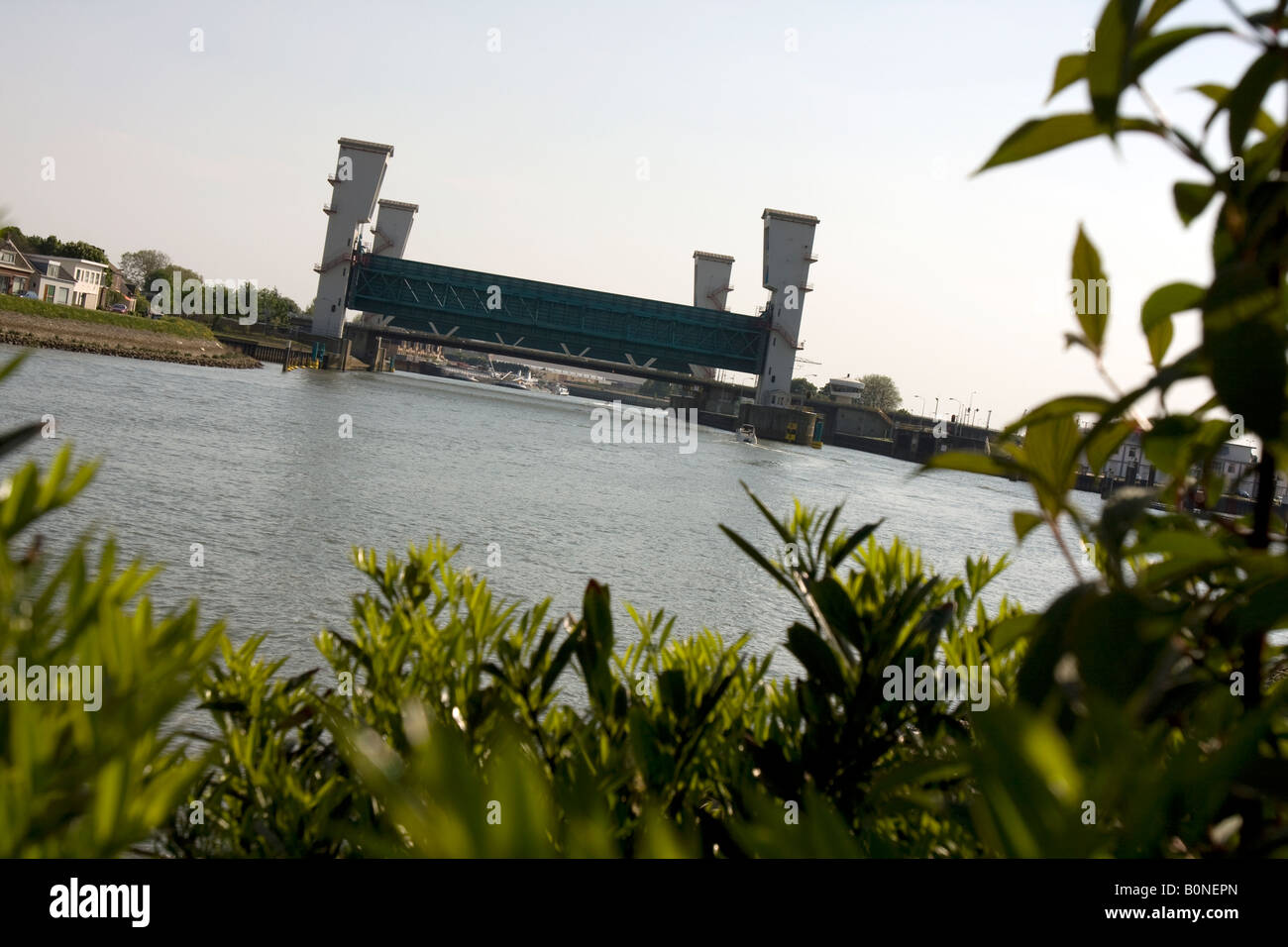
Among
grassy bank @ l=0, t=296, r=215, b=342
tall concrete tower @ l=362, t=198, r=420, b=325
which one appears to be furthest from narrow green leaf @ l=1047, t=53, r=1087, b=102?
tall concrete tower @ l=362, t=198, r=420, b=325

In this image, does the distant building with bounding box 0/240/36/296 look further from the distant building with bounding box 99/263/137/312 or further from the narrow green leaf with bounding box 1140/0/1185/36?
the narrow green leaf with bounding box 1140/0/1185/36

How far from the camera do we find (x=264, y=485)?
15.4 m

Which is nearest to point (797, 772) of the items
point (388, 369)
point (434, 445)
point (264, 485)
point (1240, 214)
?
point (1240, 214)

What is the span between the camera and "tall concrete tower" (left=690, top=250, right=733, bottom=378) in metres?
68.9

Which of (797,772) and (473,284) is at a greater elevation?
(473,284)

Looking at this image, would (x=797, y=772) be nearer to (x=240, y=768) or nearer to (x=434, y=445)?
(x=240, y=768)

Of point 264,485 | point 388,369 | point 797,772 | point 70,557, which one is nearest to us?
point 70,557

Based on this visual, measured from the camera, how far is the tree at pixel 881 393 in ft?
384

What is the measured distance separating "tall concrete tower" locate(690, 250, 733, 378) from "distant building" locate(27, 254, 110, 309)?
36.7 m

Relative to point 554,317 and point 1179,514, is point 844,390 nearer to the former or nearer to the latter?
point 554,317

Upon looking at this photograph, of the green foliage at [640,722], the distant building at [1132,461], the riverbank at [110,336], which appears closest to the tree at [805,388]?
the distant building at [1132,461]

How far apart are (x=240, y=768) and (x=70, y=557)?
3.79 ft

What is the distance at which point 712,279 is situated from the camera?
6912 centimetres
